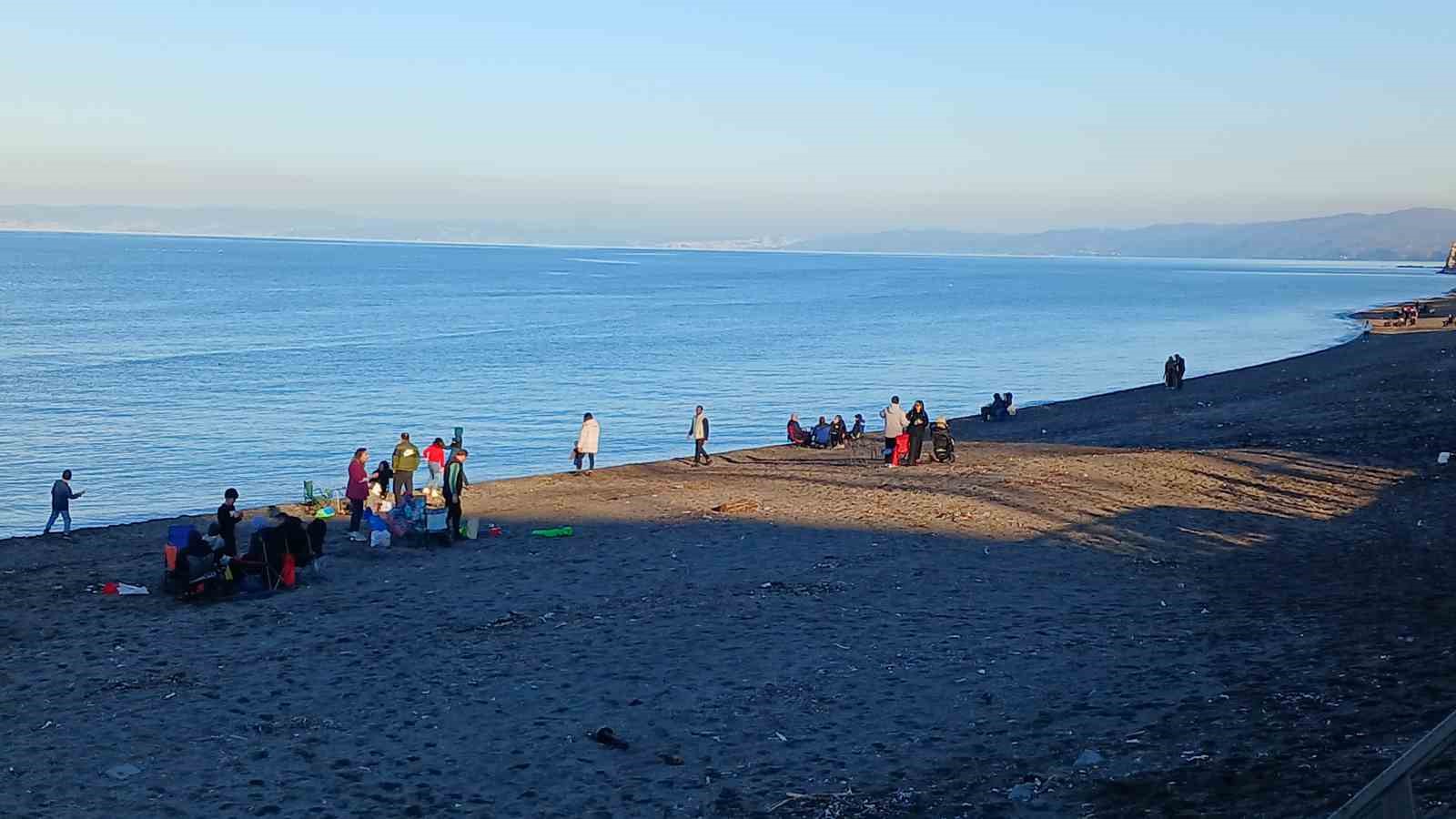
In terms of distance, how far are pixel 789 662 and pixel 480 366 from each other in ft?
159

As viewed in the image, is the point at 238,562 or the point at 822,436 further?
the point at 822,436

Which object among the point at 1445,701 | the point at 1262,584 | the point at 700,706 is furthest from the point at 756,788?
the point at 1262,584

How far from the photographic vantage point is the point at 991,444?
29.0 meters

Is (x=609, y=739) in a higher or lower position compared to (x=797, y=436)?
lower

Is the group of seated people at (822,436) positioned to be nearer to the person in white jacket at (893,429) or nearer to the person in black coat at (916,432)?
the person in white jacket at (893,429)

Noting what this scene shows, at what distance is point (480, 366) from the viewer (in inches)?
2318

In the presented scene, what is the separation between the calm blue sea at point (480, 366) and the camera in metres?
33.1

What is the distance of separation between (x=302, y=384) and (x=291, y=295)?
70537 mm

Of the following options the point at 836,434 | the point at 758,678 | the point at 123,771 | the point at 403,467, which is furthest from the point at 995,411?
the point at 123,771

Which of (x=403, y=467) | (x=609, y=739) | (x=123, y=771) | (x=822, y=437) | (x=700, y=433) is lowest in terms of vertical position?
(x=609, y=739)

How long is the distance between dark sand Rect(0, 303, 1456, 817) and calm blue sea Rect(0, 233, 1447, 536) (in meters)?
12.4

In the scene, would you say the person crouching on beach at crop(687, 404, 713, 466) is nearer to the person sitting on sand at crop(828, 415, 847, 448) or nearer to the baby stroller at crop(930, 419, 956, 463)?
the person sitting on sand at crop(828, 415, 847, 448)

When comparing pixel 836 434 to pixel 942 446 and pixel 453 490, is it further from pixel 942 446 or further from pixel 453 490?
pixel 453 490

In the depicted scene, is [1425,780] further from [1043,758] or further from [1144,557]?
[1144,557]
